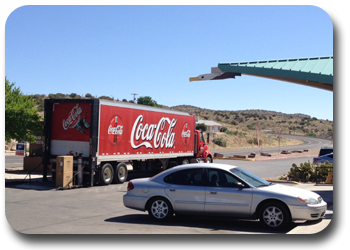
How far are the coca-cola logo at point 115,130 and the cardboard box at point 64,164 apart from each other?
81.0 inches

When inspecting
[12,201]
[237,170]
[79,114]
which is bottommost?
[12,201]

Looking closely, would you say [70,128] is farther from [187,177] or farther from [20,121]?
[187,177]

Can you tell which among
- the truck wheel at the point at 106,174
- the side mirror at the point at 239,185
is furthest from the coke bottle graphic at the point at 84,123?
the side mirror at the point at 239,185

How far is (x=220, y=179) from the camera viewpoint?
9.84 m

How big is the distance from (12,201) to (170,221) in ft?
20.3

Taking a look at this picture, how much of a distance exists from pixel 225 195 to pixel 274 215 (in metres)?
1.15

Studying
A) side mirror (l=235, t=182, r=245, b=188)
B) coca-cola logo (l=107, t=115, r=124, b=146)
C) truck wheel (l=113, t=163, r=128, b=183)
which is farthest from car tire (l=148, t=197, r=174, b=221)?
truck wheel (l=113, t=163, r=128, b=183)

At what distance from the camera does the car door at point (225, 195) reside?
371 inches

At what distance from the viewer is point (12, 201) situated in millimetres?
13578

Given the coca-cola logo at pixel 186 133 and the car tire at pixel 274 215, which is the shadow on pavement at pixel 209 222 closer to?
the car tire at pixel 274 215

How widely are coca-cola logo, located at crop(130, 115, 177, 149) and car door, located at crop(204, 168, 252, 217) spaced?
400 inches

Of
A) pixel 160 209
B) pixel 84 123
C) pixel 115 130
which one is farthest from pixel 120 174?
pixel 160 209
